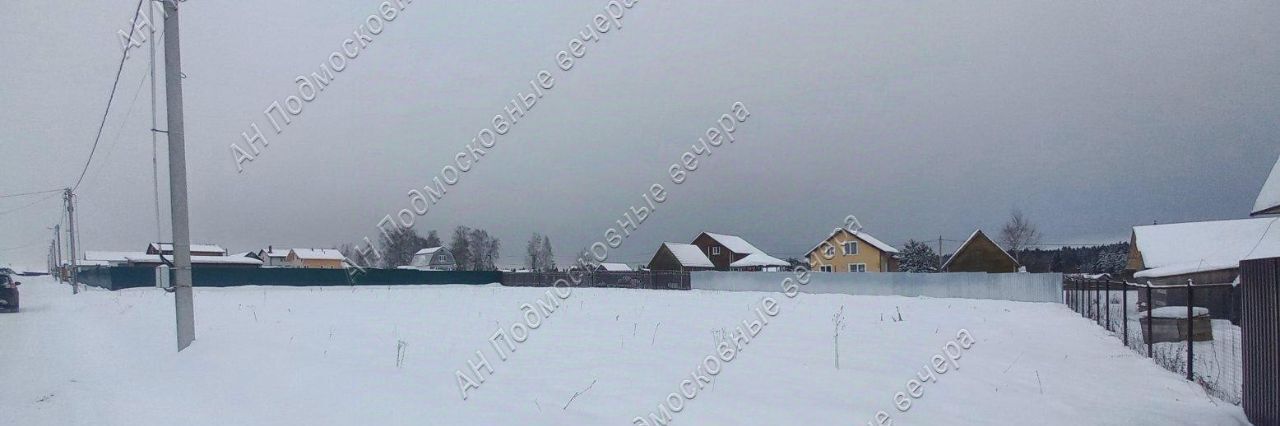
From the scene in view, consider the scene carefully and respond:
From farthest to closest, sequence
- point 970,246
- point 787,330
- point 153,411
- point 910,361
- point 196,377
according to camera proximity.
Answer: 1. point 970,246
2. point 787,330
3. point 910,361
4. point 196,377
5. point 153,411

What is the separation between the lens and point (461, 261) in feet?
279

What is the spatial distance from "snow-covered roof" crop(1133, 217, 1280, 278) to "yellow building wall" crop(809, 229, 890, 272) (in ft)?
61.4

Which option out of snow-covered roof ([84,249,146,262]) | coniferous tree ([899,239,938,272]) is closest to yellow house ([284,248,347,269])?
snow-covered roof ([84,249,146,262])

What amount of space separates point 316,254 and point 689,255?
43517 millimetres

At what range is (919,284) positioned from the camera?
1153 inches

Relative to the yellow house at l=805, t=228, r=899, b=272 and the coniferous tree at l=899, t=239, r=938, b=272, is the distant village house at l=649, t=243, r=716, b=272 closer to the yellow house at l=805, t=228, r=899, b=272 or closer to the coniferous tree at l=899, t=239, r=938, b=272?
the yellow house at l=805, t=228, r=899, b=272

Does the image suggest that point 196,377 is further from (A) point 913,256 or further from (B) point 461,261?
(B) point 461,261

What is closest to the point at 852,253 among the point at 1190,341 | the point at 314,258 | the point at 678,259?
the point at 678,259

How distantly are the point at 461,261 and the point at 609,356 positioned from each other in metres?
79.8

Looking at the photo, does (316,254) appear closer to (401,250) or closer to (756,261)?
(401,250)

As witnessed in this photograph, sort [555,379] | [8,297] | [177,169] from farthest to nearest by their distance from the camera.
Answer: [8,297], [177,169], [555,379]

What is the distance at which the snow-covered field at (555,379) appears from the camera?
5379 millimetres

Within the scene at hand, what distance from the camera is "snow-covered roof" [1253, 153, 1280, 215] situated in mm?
9286

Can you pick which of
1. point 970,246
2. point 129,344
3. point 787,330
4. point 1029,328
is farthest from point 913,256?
point 129,344
